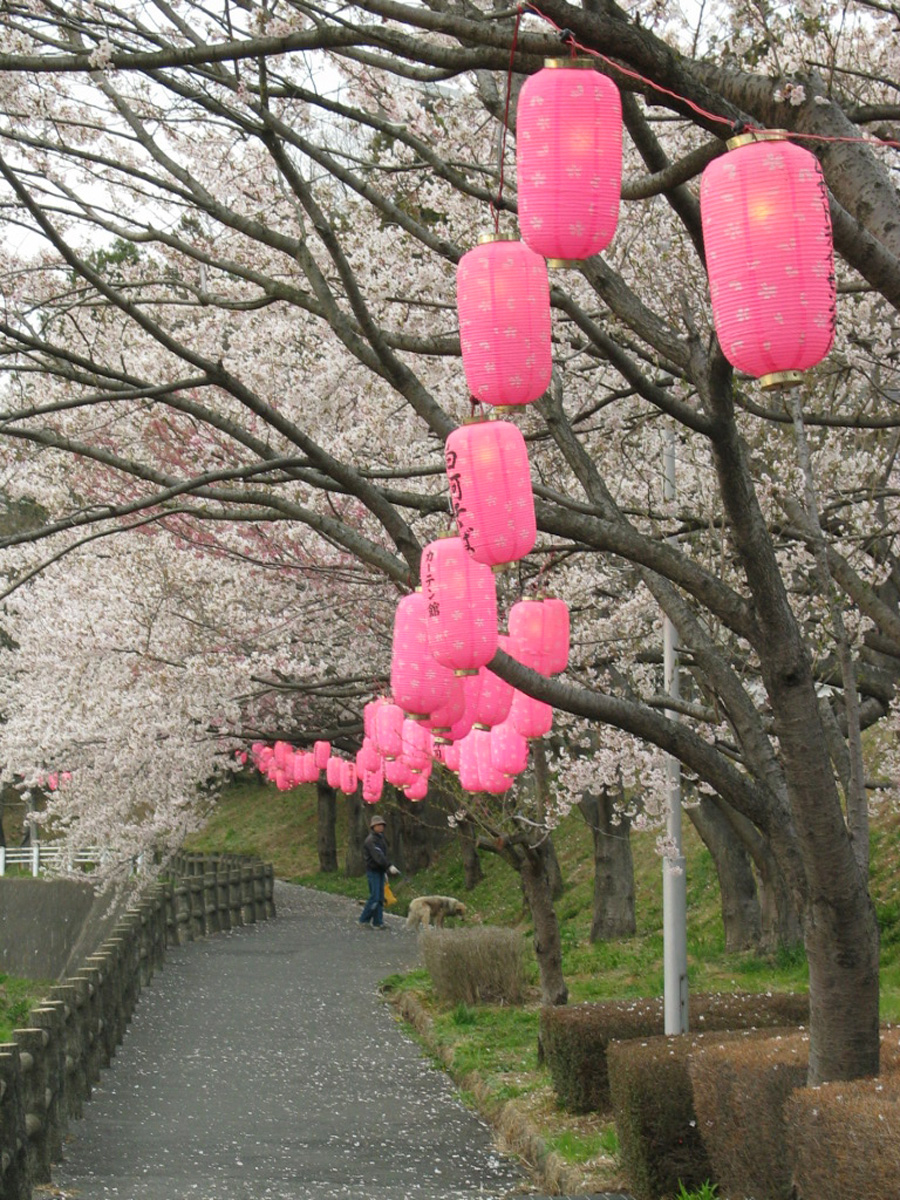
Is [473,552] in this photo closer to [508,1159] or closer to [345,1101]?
[508,1159]

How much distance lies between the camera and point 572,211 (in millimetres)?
4859

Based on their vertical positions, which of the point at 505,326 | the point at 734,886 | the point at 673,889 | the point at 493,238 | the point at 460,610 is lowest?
the point at 734,886

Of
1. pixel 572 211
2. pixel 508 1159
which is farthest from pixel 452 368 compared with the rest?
pixel 572 211

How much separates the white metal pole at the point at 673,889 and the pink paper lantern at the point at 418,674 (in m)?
2.38

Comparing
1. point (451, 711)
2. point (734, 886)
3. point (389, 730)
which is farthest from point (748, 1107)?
point (734, 886)

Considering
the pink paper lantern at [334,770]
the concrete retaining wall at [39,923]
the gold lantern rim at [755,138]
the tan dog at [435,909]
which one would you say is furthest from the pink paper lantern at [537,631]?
the concrete retaining wall at [39,923]

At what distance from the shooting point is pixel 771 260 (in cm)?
442

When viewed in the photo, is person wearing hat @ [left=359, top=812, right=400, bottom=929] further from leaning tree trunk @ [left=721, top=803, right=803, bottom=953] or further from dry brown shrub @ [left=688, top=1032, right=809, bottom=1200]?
dry brown shrub @ [left=688, top=1032, right=809, bottom=1200]

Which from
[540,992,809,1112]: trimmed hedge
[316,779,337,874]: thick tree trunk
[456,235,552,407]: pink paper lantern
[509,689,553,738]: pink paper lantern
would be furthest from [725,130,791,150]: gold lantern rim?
[316,779,337,874]: thick tree trunk

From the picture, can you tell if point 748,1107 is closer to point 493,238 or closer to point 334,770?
point 493,238

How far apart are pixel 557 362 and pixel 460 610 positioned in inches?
138

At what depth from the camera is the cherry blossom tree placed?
5.84 m

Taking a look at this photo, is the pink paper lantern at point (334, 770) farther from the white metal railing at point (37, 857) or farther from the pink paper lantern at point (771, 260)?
the pink paper lantern at point (771, 260)

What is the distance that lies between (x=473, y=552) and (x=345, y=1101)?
756 centimetres
